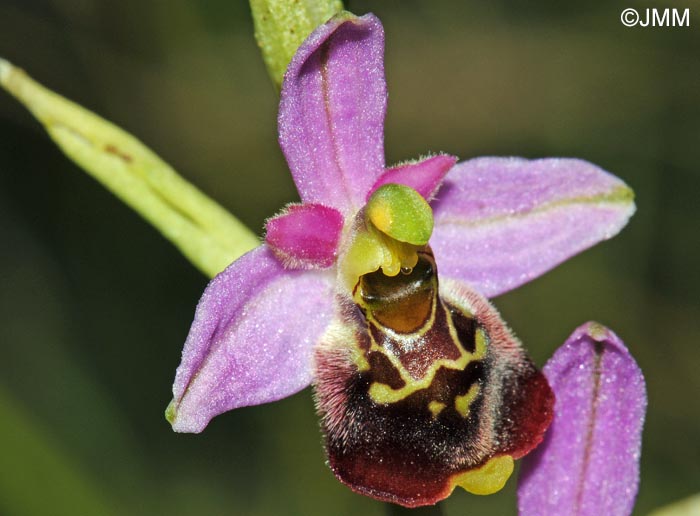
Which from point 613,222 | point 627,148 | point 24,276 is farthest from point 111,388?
point 613,222

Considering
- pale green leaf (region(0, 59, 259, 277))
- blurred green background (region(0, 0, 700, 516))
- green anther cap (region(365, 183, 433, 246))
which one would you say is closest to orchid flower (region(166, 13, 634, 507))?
green anther cap (region(365, 183, 433, 246))

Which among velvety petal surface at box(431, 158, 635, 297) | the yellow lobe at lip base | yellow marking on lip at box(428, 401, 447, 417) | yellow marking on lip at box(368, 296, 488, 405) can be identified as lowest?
the yellow lobe at lip base

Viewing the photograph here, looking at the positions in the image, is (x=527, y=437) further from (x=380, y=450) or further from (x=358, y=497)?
(x=358, y=497)

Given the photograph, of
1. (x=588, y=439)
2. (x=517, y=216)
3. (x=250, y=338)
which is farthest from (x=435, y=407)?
(x=517, y=216)

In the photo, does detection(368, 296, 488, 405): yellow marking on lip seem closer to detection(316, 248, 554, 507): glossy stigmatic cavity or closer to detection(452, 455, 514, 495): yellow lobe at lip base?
detection(316, 248, 554, 507): glossy stigmatic cavity

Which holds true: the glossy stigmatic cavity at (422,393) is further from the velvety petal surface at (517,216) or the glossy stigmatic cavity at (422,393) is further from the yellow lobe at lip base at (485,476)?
the velvety petal surface at (517,216)

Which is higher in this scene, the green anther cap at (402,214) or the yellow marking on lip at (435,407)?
the green anther cap at (402,214)

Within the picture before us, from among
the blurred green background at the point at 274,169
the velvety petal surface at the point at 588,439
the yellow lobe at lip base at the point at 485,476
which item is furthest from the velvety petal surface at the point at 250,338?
the blurred green background at the point at 274,169
